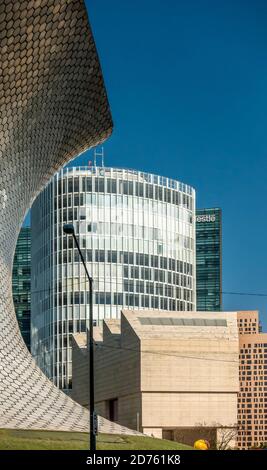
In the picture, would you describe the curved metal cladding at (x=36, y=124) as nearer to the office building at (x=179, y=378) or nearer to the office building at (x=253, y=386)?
the office building at (x=179, y=378)

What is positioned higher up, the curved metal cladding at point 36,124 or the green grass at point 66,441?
the curved metal cladding at point 36,124

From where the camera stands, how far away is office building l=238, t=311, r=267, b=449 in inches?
7328

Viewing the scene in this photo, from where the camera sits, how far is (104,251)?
13562 centimetres

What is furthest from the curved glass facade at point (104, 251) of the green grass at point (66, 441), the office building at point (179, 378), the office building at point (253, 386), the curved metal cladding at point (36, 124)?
the green grass at point (66, 441)

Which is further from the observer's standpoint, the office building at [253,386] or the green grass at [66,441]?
the office building at [253,386]

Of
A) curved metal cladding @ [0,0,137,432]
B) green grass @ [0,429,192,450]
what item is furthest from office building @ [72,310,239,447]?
green grass @ [0,429,192,450]

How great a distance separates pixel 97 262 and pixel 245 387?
65937mm

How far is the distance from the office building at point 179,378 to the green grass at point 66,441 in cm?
4727

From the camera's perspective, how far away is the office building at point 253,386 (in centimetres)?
18612

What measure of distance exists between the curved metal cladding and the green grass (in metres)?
2.25

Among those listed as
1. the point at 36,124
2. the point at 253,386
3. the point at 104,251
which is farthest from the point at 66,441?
the point at 253,386

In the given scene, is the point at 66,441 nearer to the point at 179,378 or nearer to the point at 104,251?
the point at 179,378

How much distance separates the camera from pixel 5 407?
42.6 m
